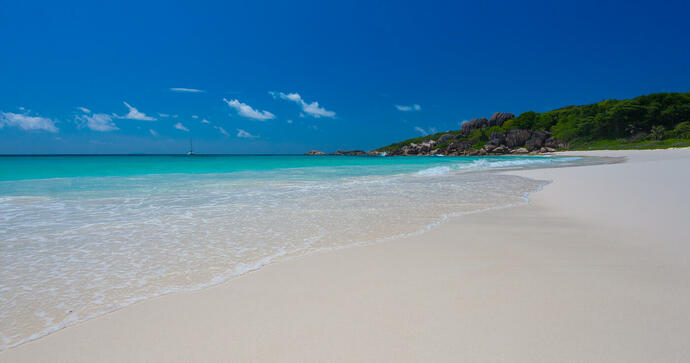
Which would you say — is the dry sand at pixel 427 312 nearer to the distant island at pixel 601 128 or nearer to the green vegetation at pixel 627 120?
the distant island at pixel 601 128

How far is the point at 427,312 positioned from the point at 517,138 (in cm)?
8849

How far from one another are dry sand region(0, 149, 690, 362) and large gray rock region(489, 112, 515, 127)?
111509 mm

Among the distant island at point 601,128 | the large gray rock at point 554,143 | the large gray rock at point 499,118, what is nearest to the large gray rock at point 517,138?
the distant island at point 601,128

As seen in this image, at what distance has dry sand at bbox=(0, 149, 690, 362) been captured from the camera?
174cm

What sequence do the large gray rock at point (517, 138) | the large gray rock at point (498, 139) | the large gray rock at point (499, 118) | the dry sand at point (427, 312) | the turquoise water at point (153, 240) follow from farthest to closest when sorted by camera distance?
the large gray rock at point (499, 118)
the large gray rock at point (498, 139)
the large gray rock at point (517, 138)
the turquoise water at point (153, 240)
the dry sand at point (427, 312)

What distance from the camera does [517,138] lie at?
79.2 meters

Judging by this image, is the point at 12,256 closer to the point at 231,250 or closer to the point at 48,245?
the point at 48,245

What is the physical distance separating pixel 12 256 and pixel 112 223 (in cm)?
163

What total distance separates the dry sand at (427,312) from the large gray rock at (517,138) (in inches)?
3347

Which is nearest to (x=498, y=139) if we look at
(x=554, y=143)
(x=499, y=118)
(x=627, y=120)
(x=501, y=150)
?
(x=501, y=150)

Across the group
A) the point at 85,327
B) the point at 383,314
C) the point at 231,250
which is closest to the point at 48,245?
the point at 231,250

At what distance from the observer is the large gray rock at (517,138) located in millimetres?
78562

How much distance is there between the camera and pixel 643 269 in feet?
9.12

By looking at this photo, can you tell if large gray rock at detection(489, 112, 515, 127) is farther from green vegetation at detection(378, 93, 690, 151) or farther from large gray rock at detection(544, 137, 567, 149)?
large gray rock at detection(544, 137, 567, 149)
